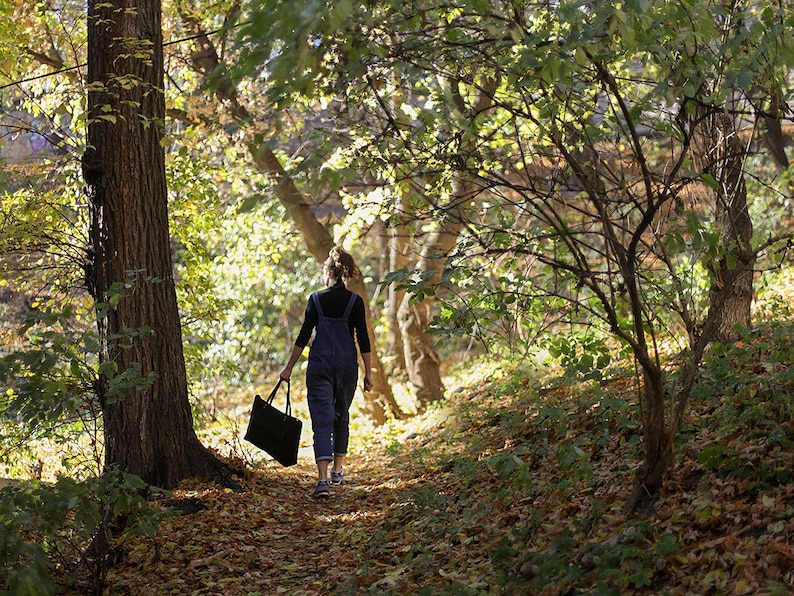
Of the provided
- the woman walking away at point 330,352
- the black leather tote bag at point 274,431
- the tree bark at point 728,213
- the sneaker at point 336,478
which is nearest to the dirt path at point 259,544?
the sneaker at point 336,478

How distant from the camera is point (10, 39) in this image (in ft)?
25.6

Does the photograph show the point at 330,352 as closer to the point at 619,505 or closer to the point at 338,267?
the point at 338,267

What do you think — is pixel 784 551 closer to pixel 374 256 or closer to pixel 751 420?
pixel 751 420

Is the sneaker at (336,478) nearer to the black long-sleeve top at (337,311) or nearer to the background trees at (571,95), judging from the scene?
the black long-sleeve top at (337,311)

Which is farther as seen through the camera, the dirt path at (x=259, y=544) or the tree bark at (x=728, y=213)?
the dirt path at (x=259, y=544)

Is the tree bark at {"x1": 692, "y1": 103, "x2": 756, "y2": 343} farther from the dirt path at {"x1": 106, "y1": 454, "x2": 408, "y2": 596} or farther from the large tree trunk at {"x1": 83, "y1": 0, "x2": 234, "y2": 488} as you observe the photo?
the large tree trunk at {"x1": 83, "y1": 0, "x2": 234, "y2": 488}

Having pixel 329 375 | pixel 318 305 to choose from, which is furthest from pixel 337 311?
pixel 329 375

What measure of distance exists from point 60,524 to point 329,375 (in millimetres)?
3658

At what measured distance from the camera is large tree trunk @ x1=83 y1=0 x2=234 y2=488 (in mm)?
6484

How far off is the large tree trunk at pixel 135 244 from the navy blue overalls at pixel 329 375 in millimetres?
1002

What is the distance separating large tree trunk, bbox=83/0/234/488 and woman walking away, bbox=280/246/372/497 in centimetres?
98

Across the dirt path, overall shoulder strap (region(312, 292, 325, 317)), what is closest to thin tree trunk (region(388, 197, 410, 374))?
overall shoulder strap (region(312, 292, 325, 317))

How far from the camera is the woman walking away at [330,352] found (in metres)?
7.54

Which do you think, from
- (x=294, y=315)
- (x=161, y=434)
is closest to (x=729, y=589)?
(x=161, y=434)
